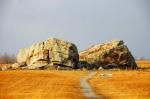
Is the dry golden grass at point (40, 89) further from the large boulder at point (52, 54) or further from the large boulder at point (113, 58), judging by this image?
the large boulder at point (113, 58)

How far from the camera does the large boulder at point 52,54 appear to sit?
353 feet

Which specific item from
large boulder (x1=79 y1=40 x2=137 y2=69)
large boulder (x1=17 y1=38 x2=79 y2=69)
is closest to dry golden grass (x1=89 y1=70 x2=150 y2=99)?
large boulder (x1=17 y1=38 x2=79 y2=69)

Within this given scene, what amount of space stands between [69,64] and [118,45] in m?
16.8

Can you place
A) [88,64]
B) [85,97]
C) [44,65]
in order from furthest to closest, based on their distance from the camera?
1. [88,64]
2. [44,65]
3. [85,97]

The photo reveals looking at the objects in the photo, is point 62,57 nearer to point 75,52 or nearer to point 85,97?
point 75,52

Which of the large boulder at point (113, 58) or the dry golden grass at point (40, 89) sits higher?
the large boulder at point (113, 58)

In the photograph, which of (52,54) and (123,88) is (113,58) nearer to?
(52,54)

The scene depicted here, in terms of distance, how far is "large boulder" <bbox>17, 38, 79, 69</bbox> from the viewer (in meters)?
108

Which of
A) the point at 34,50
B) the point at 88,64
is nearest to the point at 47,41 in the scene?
the point at 34,50

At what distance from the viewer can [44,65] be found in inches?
4205

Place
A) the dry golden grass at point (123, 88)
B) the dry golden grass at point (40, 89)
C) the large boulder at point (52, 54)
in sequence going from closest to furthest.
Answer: the dry golden grass at point (40, 89) < the dry golden grass at point (123, 88) < the large boulder at point (52, 54)

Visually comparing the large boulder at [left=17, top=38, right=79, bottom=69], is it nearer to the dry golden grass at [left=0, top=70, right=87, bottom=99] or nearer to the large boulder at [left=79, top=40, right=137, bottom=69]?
the large boulder at [left=79, top=40, right=137, bottom=69]

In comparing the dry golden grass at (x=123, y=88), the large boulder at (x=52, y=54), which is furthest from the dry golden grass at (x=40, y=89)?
the large boulder at (x=52, y=54)

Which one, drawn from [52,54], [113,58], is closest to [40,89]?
[52,54]
